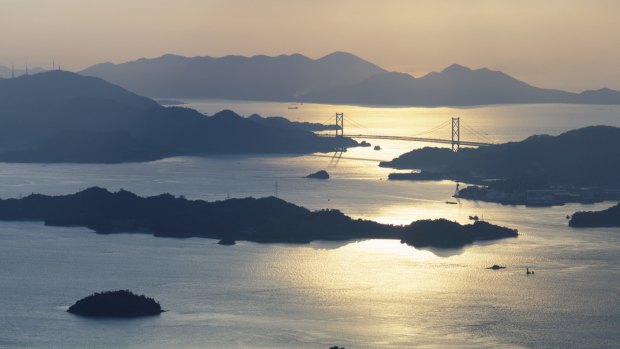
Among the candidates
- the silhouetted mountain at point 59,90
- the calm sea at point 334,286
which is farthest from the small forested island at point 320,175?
the silhouetted mountain at point 59,90

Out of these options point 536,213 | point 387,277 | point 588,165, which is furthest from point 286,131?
point 387,277

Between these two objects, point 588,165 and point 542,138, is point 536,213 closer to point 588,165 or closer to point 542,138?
point 588,165

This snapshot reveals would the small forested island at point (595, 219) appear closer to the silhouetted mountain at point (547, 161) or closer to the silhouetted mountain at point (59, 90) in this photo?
the silhouetted mountain at point (547, 161)

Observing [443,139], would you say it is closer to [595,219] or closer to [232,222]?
[595,219]

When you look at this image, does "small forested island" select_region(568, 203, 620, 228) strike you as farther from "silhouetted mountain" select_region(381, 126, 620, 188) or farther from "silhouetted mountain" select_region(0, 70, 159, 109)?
"silhouetted mountain" select_region(0, 70, 159, 109)

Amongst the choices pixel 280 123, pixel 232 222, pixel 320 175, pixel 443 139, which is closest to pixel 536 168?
pixel 320 175
